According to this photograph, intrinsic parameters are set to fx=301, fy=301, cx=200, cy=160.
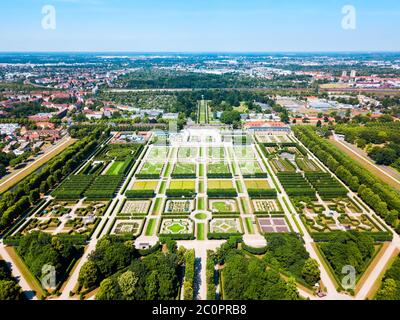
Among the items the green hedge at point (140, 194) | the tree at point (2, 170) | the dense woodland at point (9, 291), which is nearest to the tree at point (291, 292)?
the dense woodland at point (9, 291)

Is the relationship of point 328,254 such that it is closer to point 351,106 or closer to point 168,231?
point 168,231

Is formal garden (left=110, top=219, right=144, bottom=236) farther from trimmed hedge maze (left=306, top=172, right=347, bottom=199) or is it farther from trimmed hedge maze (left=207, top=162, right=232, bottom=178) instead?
trimmed hedge maze (left=306, top=172, right=347, bottom=199)

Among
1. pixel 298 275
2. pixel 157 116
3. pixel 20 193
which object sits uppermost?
pixel 157 116

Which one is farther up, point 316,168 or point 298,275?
point 316,168

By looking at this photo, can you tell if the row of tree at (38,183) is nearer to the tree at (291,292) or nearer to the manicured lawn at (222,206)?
the manicured lawn at (222,206)

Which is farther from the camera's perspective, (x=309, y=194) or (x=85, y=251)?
(x=309, y=194)

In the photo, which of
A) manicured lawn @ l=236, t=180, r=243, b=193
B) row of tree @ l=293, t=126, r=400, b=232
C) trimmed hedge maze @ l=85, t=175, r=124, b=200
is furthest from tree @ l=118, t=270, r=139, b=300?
row of tree @ l=293, t=126, r=400, b=232

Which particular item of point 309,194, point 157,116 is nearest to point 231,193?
point 309,194
